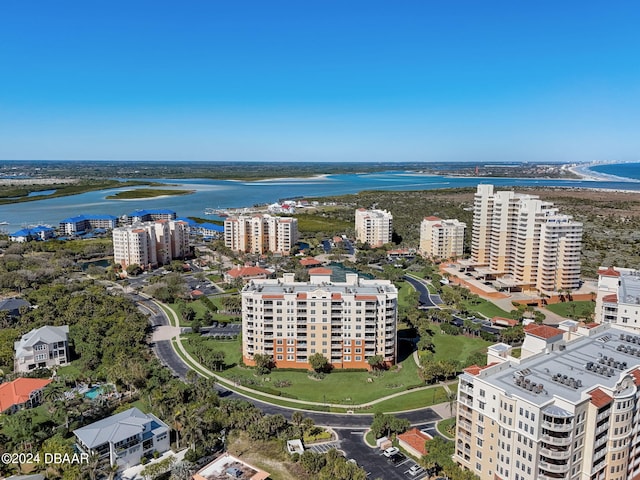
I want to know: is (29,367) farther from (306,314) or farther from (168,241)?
(168,241)

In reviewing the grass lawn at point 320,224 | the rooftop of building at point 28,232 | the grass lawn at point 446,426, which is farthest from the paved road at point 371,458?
the rooftop of building at point 28,232

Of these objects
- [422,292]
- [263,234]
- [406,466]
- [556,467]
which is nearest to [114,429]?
[406,466]

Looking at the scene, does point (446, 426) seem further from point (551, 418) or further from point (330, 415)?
point (551, 418)

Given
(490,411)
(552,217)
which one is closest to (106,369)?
(490,411)

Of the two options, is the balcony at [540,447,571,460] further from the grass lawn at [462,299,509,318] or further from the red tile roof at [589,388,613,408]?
the grass lawn at [462,299,509,318]

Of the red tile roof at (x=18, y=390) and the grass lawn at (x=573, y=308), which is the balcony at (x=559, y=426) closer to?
the red tile roof at (x=18, y=390)
